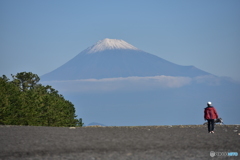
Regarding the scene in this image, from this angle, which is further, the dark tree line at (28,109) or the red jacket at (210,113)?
the dark tree line at (28,109)

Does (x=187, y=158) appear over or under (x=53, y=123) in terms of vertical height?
under

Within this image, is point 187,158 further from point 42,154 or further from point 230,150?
point 42,154

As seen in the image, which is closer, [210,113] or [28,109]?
[210,113]

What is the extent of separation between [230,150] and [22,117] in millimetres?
49746

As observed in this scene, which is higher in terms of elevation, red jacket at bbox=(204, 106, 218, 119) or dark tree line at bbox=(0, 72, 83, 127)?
dark tree line at bbox=(0, 72, 83, 127)

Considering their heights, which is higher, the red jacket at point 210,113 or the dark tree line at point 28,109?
the dark tree line at point 28,109

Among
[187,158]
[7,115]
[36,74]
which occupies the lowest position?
Answer: [187,158]

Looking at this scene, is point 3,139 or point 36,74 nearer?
point 3,139

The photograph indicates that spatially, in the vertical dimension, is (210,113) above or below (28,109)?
below

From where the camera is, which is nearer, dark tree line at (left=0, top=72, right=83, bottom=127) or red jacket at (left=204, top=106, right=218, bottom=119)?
red jacket at (left=204, top=106, right=218, bottom=119)

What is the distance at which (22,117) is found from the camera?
209 feet

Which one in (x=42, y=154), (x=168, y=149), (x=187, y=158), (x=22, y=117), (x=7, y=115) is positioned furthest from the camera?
(x=22, y=117)

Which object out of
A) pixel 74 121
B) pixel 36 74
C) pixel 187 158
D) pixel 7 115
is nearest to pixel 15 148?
pixel 187 158

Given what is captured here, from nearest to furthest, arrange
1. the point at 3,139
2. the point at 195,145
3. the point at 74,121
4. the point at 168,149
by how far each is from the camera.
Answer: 1. the point at 168,149
2. the point at 195,145
3. the point at 3,139
4. the point at 74,121
